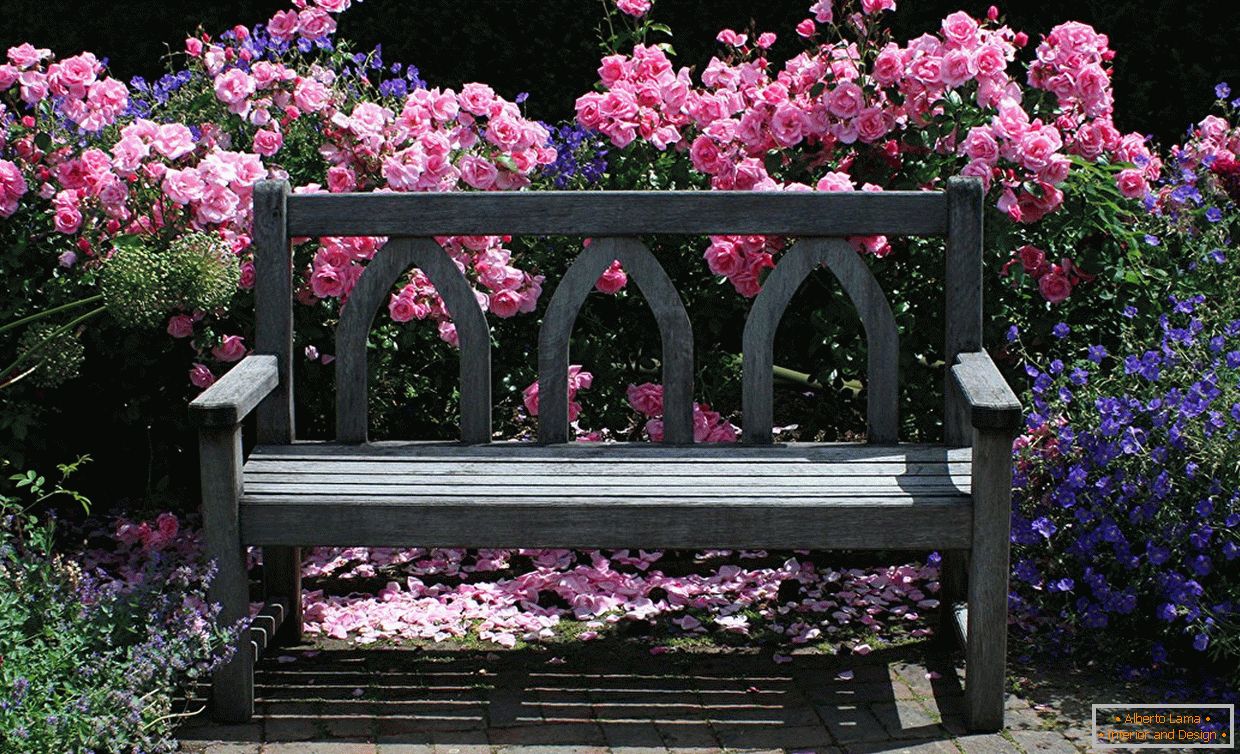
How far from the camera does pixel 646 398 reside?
14.7ft

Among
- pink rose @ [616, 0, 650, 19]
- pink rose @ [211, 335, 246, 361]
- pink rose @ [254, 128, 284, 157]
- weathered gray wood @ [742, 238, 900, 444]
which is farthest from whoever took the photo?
pink rose @ [616, 0, 650, 19]

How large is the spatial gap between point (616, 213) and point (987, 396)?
0.97 meters

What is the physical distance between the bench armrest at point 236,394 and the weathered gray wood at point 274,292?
0.15 feet

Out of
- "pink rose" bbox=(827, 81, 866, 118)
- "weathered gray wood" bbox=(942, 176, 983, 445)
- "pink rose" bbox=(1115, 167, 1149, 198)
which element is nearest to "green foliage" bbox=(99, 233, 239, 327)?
"pink rose" bbox=(827, 81, 866, 118)

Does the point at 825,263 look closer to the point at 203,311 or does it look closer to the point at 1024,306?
the point at 1024,306

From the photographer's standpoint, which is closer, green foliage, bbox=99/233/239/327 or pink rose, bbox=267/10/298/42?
green foliage, bbox=99/233/239/327

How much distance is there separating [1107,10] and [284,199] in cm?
382

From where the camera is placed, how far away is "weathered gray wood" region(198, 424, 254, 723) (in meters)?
3.42

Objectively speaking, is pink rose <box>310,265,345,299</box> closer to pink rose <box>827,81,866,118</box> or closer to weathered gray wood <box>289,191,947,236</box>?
weathered gray wood <box>289,191,947,236</box>

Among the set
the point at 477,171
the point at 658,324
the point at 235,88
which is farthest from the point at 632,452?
the point at 235,88

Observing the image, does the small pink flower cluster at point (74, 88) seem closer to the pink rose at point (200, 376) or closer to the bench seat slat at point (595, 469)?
the pink rose at point (200, 376)

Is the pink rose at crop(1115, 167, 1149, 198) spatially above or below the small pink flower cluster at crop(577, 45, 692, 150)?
below

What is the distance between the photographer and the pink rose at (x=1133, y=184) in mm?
4320

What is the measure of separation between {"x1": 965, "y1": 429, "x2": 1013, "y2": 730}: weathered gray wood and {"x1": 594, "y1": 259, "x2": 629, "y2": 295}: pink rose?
125cm
